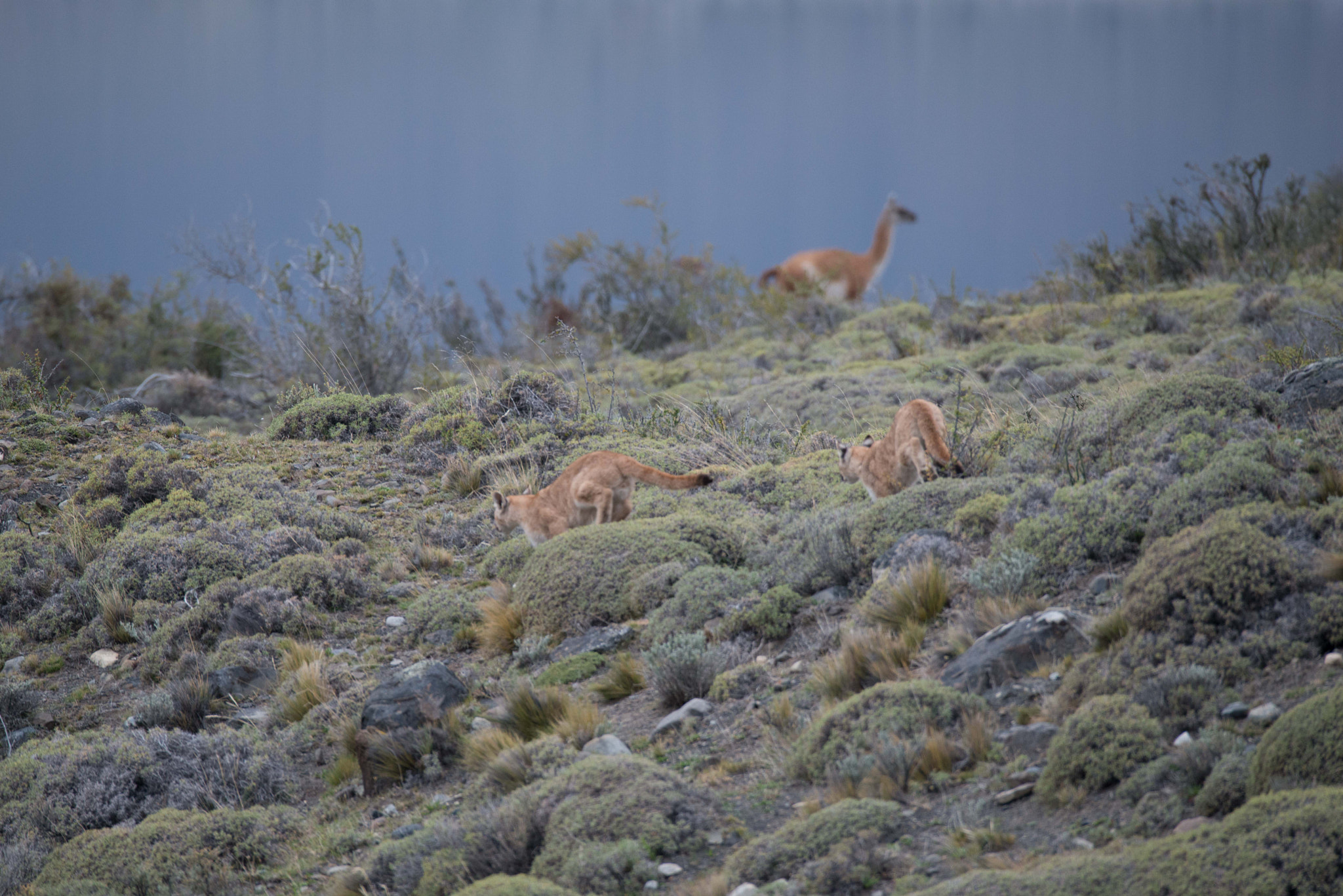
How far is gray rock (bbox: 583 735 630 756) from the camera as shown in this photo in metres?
4.73

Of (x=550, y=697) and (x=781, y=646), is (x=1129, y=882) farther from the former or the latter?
(x=550, y=697)

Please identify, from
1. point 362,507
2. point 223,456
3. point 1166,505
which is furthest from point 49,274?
point 1166,505

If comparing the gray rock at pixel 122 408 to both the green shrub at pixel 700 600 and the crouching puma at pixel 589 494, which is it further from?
the green shrub at pixel 700 600

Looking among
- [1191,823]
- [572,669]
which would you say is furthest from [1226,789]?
[572,669]

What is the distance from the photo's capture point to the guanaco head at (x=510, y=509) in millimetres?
7832

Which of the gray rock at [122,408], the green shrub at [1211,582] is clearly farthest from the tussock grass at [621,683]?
the gray rock at [122,408]

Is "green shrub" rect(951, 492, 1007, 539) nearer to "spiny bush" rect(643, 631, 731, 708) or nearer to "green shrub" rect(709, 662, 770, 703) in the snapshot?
"green shrub" rect(709, 662, 770, 703)

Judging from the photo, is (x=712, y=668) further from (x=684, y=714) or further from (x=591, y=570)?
(x=591, y=570)

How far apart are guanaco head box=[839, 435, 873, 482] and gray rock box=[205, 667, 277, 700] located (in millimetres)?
4598

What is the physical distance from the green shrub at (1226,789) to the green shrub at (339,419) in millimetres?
10125

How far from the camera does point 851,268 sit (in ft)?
75.2

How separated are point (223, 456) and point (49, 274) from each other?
17059 mm

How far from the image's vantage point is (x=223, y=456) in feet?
Result: 34.6

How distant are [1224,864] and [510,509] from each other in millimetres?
5987
